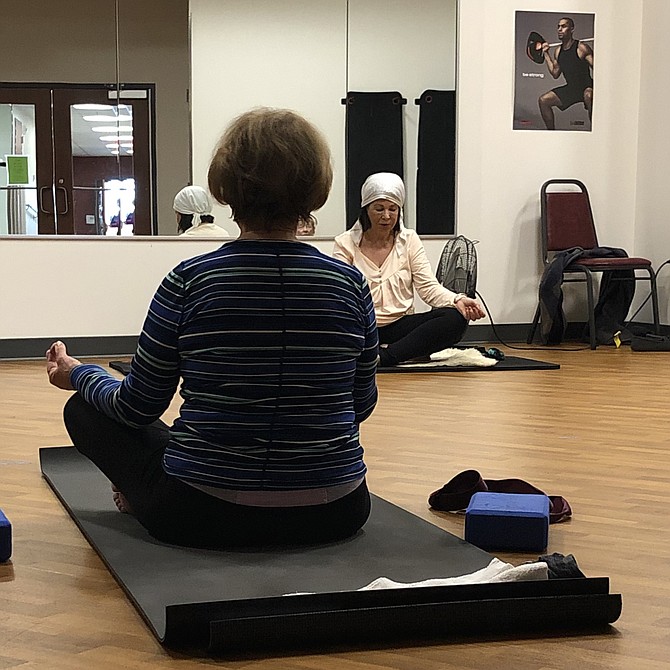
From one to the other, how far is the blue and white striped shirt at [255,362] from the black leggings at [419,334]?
3618 mm

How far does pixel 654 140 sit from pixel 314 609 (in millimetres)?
6427

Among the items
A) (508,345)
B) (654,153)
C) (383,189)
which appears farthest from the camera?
(654,153)

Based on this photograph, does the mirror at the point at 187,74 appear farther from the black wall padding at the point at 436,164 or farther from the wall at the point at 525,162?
the wall at the point at 525,162

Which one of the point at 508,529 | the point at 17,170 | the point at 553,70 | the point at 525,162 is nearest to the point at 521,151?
the point at 525,162

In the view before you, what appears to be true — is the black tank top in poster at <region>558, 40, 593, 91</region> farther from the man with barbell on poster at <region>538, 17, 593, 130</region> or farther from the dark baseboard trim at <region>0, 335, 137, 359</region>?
the dark baseboard trim at <region>0, 335, 137, 359</region>

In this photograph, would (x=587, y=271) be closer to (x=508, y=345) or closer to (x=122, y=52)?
(x=508, y=345)

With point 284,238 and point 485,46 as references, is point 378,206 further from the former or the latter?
point 284,238

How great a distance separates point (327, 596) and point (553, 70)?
20.5 ft

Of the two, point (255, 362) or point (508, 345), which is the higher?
point (255, 362)

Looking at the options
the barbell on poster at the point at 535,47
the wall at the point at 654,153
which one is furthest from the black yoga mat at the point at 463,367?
the barbell on poster at the point at 535,47

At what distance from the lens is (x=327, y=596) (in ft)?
5.82

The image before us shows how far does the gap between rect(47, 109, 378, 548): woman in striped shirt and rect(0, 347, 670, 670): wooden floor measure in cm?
22

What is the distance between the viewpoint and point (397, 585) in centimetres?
185

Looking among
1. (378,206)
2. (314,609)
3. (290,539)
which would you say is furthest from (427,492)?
(378,206)
